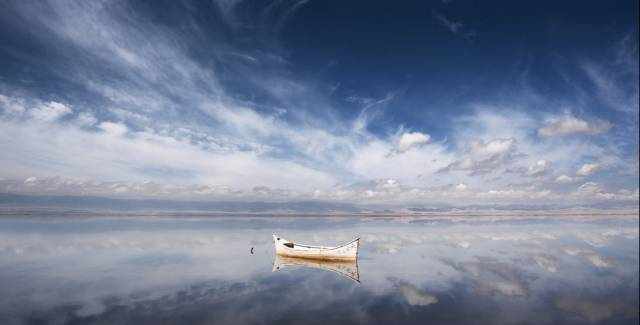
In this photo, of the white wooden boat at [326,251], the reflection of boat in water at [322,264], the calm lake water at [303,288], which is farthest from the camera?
the white wooden boat at [326,251]

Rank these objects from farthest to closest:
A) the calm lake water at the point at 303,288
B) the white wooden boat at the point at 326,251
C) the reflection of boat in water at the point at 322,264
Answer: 1. the white wooden boat at the point at 326,251
2. the reflection of boat in water at the point at 322,264
3. the calm lake water at the point at 303,288

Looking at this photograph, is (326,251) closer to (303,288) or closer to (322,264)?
(322,264)

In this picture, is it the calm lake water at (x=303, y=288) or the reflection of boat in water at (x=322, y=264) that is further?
the reflection of boat in water at (x=322, y=264)

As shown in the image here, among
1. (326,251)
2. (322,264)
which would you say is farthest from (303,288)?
(326,251)

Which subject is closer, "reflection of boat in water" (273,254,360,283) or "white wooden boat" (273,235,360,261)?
"reflection of boat in water" (273,254,360,283)

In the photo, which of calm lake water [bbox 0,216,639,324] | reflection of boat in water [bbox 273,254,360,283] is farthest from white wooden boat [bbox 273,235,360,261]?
calm lake water [bbox 0,216,639,324]

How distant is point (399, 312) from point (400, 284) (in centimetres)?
681

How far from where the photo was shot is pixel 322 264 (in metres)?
33.8

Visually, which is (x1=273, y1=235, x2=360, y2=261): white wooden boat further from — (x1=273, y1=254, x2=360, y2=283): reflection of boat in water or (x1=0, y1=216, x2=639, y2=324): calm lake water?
(x1=0, y1=216, x2=639, y2=324): calm lake water

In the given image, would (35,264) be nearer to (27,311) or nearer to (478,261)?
(27,311)

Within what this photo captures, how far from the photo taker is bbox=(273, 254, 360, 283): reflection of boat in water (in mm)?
29491

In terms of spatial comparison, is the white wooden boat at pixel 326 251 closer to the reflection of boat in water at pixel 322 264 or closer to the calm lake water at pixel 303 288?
the reflection of boat in water at pixel 322 264

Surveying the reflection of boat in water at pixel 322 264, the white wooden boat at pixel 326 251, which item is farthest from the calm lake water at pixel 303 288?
the white wooden boat at pixel 326 251

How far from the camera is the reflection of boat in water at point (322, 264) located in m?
29.5
